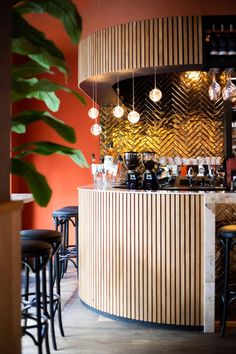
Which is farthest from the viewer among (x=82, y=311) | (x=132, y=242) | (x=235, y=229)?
(x=82, y=311)

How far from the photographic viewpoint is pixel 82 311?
159 inches

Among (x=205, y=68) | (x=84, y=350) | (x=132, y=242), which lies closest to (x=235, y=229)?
(x=132, y=242)

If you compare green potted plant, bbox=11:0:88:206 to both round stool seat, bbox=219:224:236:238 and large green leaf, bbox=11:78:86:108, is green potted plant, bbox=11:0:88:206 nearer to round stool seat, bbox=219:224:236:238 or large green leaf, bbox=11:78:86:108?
large green leaf, bbox=11:78:86:108

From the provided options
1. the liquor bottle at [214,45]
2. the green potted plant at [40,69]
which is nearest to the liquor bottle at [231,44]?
the liquor bottle at [214,45]

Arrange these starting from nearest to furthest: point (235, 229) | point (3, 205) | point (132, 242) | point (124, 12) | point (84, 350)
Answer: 1. point (3, 205)
2. point (84, 350)
3. point (235, 229)
4. point (132, 242)
5. point (124, 12)

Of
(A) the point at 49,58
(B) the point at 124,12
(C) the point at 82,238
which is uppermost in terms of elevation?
(B) the point at 124,12

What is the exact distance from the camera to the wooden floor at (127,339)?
313cm

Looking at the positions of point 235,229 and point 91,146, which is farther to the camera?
point 91,146

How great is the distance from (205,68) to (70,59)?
3.19 metres

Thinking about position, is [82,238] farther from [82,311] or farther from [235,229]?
[235,229]

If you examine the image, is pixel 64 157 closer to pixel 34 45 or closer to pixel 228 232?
pixel 228 232

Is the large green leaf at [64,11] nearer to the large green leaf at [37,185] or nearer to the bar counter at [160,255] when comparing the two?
the large green leaf at [37,185]

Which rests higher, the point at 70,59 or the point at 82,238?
the point at 70,59

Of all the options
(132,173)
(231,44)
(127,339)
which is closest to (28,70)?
(127,339)
